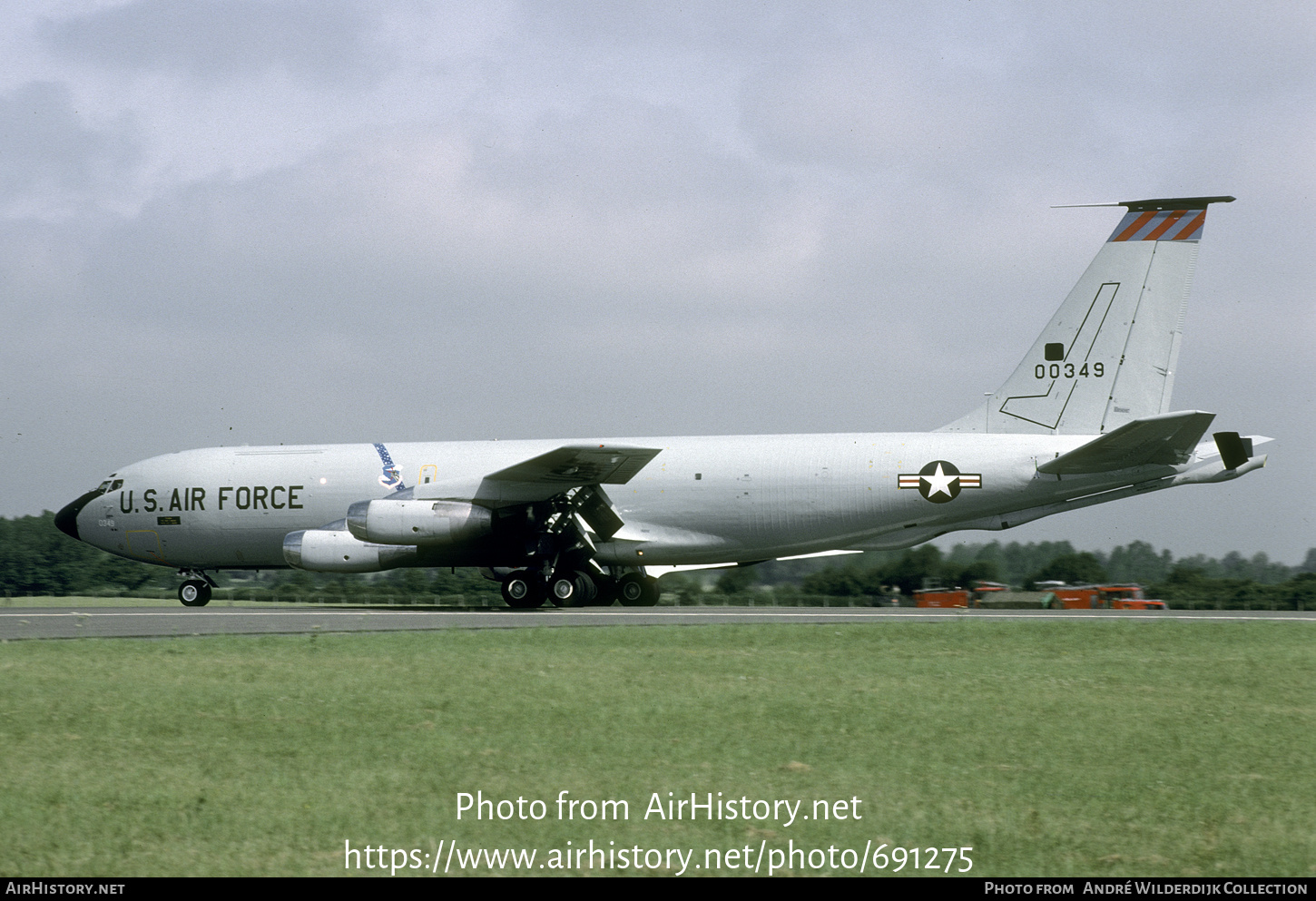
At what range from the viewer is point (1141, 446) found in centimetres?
2103

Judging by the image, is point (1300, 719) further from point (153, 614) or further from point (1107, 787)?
point (153, 614)

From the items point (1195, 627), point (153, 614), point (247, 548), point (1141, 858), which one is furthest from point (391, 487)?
point (1141, 858)

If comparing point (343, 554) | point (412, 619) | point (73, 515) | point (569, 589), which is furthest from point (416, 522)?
point (73, 515)

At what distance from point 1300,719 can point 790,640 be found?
6.19 metres

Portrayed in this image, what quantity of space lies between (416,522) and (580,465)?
10.8 feet

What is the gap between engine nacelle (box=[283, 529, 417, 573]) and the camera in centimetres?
2445

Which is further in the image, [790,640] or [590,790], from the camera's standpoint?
[790,640]

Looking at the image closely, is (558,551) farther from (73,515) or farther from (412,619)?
(73,515)

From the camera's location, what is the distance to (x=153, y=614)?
70.1ft

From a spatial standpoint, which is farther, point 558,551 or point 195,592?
point 195,592

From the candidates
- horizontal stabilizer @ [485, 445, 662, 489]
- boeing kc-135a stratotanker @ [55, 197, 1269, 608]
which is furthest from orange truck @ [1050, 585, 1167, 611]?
horizontal stabilizer @ [485, 445, 662, 489]

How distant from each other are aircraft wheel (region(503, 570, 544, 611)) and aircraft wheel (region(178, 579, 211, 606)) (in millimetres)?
8175

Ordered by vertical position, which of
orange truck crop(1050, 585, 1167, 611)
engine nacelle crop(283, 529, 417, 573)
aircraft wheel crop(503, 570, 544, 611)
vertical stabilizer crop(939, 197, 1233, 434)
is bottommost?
orange truck crop(1050, 585, 1167, 611)

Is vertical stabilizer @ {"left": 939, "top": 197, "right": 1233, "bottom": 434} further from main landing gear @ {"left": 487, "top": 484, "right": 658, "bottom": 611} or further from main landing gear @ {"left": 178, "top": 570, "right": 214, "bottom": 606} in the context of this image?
main landing gear @ {"left": 178, "top": 570, "right": 214, "bottom": 606}
